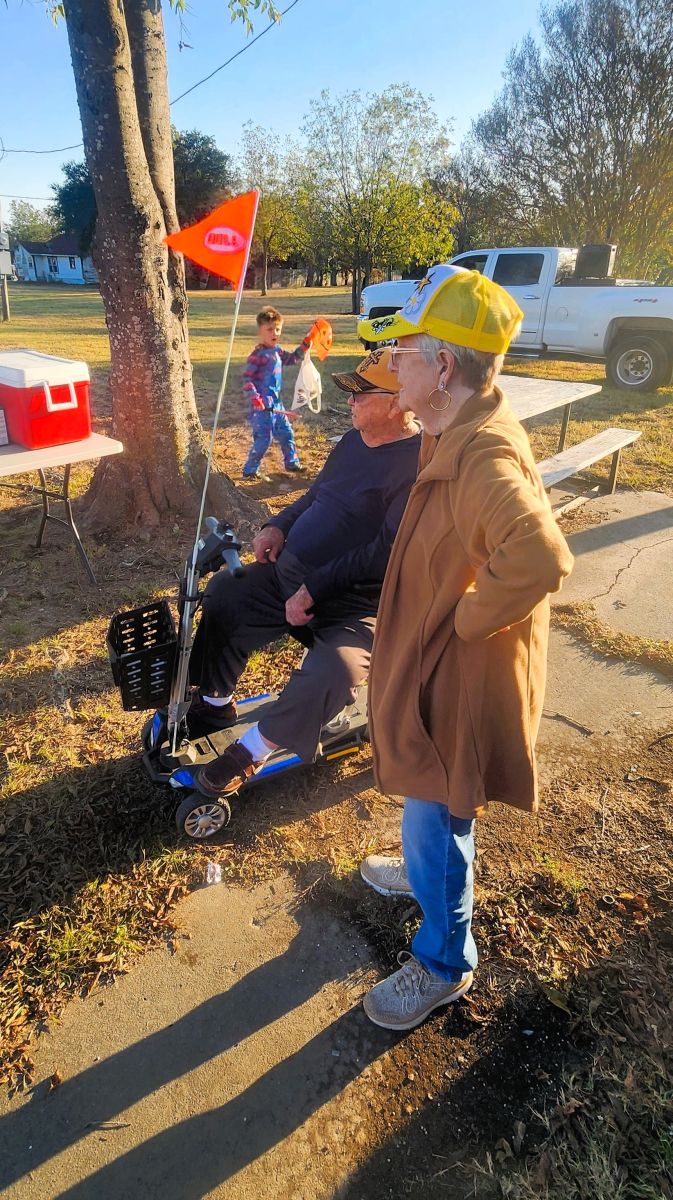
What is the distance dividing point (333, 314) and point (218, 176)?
22.6 m

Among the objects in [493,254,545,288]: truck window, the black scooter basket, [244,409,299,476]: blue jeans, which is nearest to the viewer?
the black scooter basket

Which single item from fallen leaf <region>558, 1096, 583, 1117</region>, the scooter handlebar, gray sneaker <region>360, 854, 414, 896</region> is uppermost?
the scooter handlebar

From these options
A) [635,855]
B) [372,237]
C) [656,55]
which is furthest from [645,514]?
[656,55]

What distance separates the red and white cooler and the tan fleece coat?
289cm

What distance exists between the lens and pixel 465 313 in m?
1.51

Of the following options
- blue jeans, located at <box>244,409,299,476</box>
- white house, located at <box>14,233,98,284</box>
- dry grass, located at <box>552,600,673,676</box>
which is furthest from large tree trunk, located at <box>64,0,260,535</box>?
white house, located at <box>14,233,98,284</box>

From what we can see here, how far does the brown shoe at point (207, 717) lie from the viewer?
9.78 feet

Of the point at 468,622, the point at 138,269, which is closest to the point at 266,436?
the point at 138,269

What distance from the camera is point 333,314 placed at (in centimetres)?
2345

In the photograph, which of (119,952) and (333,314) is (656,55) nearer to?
(333,314)

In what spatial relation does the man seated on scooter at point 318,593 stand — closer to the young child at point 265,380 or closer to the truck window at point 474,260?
the young child at point 265,380

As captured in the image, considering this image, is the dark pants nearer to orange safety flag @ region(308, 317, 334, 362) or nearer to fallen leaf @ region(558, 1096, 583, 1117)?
fallen leaf @ region(558, 1096, 583, 1117)

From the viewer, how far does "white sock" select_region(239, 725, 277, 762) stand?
2585 mm

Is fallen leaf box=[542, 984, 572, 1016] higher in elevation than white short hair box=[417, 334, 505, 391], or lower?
lower
